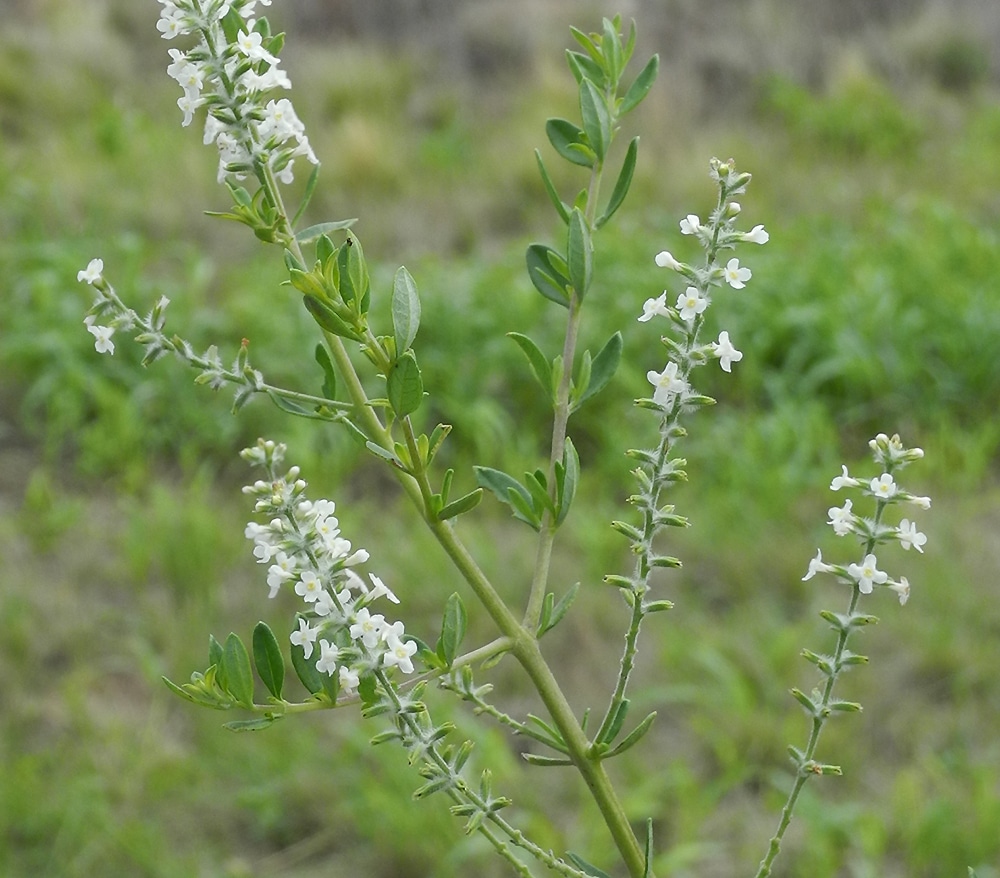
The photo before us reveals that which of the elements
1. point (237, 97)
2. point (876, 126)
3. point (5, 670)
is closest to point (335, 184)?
point (876, 126)

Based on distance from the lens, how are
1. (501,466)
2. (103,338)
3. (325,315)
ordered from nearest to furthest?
(325,315) → (103,338) → (501,466)

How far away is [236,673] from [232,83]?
319 millimetres

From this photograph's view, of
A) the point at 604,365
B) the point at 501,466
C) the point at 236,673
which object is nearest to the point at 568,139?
the point at 604,365

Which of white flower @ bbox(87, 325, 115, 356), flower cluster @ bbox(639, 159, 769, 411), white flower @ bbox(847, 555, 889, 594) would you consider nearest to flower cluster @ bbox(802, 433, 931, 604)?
white flower @ bbox(847, 555, 889, 594)

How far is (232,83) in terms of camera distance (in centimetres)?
57

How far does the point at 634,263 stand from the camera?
4.71 meters

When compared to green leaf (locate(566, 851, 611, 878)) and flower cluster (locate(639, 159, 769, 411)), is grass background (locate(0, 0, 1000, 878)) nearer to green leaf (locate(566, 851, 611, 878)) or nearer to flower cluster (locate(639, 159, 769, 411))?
green leaf (locate(566, 851, 611, 878))

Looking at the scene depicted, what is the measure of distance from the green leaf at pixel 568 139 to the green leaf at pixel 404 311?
6.9 inches

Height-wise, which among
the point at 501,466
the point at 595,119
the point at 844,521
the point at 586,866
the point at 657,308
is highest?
the point at 595,119

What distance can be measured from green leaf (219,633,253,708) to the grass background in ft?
5.94

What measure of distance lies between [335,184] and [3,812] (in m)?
4.56

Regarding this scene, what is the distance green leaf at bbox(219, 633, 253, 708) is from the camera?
24.4 inches

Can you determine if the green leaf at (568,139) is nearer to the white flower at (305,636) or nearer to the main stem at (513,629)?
the main stem at (513,629)

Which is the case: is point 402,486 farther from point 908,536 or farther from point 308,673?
point 908,536
